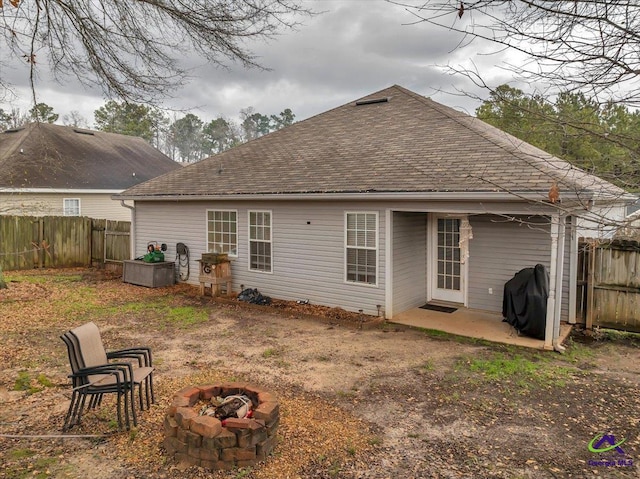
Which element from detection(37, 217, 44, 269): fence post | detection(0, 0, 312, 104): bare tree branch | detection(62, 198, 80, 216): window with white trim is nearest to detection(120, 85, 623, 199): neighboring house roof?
detection(0, 0, 312, 104): bare tree branch

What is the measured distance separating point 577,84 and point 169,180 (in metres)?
12.4

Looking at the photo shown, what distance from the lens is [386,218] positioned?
854 centimetres

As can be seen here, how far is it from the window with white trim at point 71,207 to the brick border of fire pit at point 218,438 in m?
17.2

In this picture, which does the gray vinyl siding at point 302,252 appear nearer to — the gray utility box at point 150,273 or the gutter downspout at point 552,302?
the gray utility box at point 150,273

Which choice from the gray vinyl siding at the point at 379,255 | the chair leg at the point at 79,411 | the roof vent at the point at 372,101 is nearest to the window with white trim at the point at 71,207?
the gray vinyl siding at the point at 379,255

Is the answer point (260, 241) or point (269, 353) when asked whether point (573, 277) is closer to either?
point (269, 353)

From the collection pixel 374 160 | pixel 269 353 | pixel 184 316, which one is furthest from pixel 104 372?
pixel 374 160

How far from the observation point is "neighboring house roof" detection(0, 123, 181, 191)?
56.2 feet

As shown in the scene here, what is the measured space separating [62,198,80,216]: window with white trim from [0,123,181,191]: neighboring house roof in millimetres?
614

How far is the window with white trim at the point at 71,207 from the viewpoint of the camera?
1796 centimetres

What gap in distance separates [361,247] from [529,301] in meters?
3.27

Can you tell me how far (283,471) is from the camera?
3486 mm

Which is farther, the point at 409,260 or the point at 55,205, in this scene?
the point at 55,205

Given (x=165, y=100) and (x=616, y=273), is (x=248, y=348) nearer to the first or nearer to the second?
(x=165, y=100)
